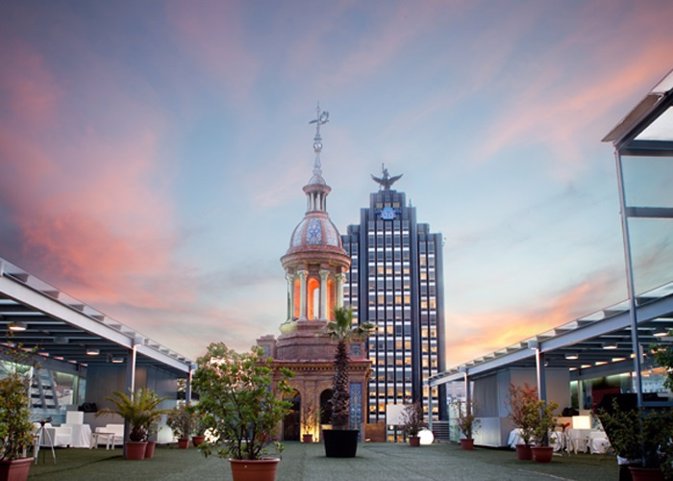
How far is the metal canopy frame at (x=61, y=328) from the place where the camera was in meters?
17.3

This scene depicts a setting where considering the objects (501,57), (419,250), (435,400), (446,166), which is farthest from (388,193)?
(501,57)

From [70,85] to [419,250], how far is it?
350ft

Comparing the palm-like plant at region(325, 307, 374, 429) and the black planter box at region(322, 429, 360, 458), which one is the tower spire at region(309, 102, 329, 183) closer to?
the palm-like plant at region(325, 307, 374, 429)

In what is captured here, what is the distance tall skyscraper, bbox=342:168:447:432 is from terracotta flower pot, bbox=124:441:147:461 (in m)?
95.8

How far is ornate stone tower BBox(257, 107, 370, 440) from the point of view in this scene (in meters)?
48.9

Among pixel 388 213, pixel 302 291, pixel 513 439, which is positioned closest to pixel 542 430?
pixel 513 439

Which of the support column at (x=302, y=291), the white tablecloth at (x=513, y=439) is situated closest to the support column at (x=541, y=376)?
the white tablecloth at (x=513, y=439)

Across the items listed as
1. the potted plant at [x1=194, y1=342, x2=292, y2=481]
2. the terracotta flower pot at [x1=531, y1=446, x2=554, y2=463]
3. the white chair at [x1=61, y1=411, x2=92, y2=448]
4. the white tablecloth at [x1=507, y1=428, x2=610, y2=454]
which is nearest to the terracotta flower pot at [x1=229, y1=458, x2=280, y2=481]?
the potted plant at [x1=194, y1=342, x2=292, y2=481]

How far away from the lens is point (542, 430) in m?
22.7

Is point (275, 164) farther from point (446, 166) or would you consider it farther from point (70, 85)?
point (70, 85)

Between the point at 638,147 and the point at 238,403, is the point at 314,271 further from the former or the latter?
the point at 238,403

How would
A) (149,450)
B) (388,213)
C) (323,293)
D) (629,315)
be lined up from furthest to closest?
(388,213) → (323,293) → (149,450) → (629,315)

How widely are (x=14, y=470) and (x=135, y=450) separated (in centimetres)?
990

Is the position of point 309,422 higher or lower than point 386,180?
lower
